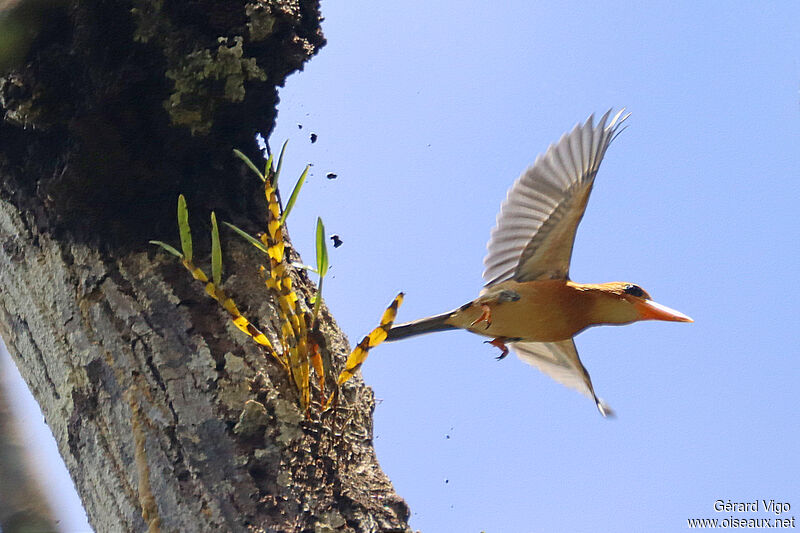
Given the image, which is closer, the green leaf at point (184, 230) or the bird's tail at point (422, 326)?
the green leaf at point (184, 230)

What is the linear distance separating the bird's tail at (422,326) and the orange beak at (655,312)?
0.72 m

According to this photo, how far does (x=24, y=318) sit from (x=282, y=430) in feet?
2.34

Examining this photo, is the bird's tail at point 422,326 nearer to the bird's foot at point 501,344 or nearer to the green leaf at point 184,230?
the bird's foot at point 501,344

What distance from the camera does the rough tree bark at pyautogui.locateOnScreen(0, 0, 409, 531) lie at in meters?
1.57

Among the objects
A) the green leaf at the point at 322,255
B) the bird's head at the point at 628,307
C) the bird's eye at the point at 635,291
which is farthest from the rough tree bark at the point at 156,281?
the bird's eye at the point at 635,291

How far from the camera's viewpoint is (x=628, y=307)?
2.91 meters

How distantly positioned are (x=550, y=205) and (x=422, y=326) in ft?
2.22

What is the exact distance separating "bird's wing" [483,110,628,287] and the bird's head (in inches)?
7.0

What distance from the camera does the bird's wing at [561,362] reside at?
3.17m

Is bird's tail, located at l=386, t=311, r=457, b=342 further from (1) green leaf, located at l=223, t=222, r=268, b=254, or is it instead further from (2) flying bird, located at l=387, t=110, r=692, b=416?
(1) green leaf, located at l=223, t=222, r=268, b=254

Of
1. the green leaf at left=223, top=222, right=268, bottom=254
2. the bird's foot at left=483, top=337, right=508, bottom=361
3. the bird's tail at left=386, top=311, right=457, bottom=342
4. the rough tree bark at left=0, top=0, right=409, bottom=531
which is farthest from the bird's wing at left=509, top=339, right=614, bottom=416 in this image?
the green leaf at left=223, top=222, right=268, bottom=254

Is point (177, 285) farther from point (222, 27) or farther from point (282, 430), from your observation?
point (222, 27)

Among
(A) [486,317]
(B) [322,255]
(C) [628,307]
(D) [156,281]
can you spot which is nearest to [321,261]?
(B) [322,255]

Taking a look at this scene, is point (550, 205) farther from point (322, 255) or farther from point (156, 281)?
point (156, 281)
